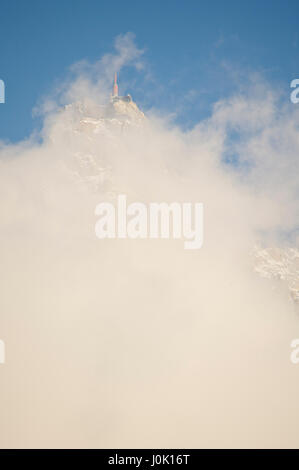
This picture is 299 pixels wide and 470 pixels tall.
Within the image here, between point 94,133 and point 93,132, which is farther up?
point 93,132

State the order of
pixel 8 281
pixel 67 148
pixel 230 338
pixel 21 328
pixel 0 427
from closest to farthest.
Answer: pixel 0 427
pixel 21 328
pixel 8 281
pixel 230 338
pixel 67 148

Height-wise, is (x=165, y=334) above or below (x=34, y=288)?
below

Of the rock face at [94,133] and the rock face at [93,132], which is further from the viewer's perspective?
the rock face at [94,133]

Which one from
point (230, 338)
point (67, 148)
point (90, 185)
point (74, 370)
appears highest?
point (67, 148)

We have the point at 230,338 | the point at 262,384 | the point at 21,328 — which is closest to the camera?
the point at 21,328

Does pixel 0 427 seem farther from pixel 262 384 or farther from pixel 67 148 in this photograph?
pixel 67 148

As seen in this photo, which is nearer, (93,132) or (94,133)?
(93,132)

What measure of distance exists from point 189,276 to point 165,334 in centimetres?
5850

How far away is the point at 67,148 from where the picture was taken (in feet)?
620

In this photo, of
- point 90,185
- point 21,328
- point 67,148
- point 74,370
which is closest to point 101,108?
point 67,148

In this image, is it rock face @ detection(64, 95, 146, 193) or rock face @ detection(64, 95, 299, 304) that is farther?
rock face @ detection(64, 95, 299, 304)

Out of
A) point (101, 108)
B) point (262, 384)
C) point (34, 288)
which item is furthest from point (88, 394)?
point (101, 108)

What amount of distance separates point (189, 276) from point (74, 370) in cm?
9981

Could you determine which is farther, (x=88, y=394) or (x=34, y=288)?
(x=34, y=288)
